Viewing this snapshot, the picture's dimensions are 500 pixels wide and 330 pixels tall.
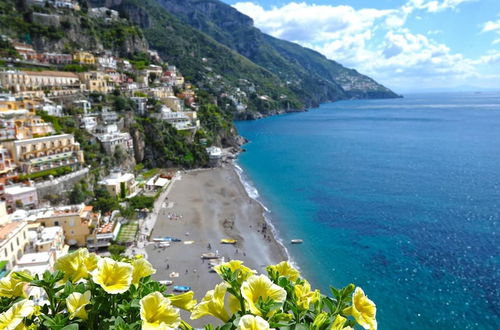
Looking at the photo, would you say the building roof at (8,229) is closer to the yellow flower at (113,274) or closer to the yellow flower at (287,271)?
the yellow flower at (113,274)

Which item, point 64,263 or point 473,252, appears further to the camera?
point 473,252

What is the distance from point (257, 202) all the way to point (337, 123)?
86.1m

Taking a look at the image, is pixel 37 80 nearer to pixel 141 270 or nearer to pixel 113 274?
pixel 141 270

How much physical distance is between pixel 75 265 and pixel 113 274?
64 cm

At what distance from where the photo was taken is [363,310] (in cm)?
274

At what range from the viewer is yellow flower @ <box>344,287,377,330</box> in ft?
8.66

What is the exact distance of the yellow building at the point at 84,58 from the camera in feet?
217

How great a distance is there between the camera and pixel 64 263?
2967mm

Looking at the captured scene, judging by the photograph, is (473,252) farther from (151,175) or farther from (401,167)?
(151,175)

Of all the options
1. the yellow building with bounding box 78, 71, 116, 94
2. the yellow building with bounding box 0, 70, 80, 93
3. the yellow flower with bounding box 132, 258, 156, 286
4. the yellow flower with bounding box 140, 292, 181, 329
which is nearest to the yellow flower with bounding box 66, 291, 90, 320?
the yellow flower with bounding box 132, 258, 156, 286

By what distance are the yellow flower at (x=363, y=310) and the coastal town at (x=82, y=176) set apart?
12821 mm

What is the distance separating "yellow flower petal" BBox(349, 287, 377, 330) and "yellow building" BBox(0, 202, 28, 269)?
21.6 metres

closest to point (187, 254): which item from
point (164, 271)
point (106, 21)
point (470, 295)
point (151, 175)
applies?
point (164, 271)

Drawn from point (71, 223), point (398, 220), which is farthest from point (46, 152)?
point (398, 220)
